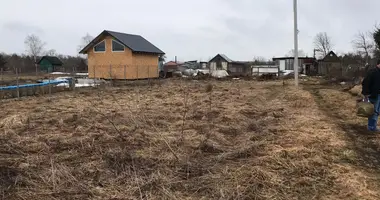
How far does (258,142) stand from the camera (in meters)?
6.31

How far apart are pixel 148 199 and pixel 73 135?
3809 mm

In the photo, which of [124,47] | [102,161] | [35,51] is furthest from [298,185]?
[35,51]

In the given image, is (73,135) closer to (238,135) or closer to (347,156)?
(238,135)

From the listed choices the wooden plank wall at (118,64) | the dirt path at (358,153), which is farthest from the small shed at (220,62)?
the dirt path at (358,153)

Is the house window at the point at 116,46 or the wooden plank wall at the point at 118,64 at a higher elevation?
the house window at the point at 116,46

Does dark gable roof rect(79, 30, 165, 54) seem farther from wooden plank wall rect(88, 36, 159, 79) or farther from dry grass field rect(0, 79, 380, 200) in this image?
dry grass field rect(0, 79, 380, 200)

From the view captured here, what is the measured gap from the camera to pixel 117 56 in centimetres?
3212

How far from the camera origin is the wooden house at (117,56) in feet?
104

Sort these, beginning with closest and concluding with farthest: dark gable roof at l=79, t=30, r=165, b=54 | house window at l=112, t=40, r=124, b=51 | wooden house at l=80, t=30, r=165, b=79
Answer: dark gable roof at l=79, t=30, r=165, b=54
wooden house at l=80, t=30, r=165, b=79
house window at l=112, t=40, r=124, b=51

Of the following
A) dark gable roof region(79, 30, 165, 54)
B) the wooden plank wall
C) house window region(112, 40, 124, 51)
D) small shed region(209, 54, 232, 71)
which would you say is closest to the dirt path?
the wooden plank wall

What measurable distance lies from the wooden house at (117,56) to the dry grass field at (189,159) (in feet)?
76.1

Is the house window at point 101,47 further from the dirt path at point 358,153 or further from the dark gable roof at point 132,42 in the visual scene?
the dirt path at point 358,153

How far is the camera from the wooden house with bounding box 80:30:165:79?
31719 millimetres

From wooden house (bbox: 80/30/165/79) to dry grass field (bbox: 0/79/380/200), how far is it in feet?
76.1
